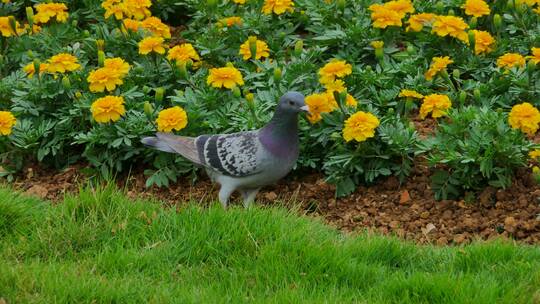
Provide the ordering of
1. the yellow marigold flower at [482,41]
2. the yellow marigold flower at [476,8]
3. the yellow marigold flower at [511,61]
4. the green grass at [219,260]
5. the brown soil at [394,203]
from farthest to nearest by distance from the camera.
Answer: the yellow marigold flower at [476,8]
the yellow marigold flower at [482,41]
the yellow marigold flower at [511,61]
the brown soil at [394,203]
the green grass at [219,260]

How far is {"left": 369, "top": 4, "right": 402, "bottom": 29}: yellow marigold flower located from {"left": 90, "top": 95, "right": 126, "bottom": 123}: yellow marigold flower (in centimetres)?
183

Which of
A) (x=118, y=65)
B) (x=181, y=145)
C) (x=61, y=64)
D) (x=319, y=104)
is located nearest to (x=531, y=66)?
(x=319, y=104)

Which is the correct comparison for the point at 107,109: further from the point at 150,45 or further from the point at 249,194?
the point at 249,194

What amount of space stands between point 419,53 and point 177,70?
5.44 feet

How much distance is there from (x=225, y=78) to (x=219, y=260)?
1.63 meters

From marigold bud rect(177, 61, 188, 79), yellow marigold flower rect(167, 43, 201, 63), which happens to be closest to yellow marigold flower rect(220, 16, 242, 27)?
yellow marigold flower rect(167, 43, 201, 63)

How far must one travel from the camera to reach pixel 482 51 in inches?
277

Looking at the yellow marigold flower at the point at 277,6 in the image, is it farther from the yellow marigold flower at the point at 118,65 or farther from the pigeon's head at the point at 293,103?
the pigeon's head at the point at 293,103

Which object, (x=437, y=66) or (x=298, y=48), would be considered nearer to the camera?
(x=437, y=66)

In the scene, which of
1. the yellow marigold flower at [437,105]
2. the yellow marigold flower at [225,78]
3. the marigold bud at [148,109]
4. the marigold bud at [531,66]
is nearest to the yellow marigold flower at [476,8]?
the marigold bud at [531,66]

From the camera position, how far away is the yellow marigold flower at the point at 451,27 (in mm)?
6887

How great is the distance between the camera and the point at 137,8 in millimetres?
7371

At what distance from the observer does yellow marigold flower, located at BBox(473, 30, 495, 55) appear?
6.98 metres

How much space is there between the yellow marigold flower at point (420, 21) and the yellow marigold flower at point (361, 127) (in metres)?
1.25
